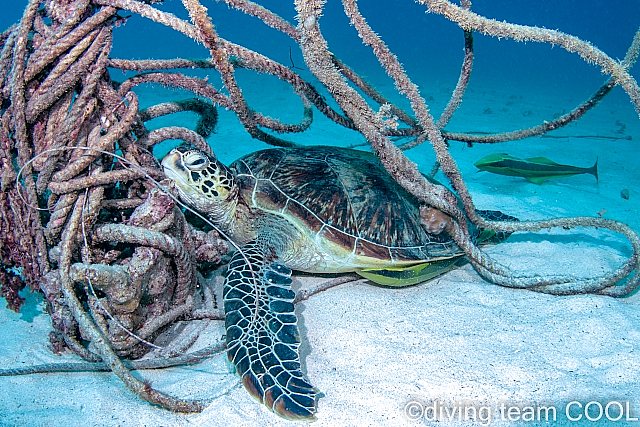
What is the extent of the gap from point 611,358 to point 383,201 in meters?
1.56

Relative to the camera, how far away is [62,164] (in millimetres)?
1588

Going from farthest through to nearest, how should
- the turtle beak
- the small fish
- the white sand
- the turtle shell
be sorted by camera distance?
1. the small fish
2. the turtle shell
3. the turtle beak
4. the white sand

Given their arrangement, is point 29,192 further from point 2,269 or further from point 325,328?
point 325,328

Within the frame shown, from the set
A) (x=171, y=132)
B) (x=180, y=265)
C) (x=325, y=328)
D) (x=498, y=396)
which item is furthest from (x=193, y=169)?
(x=498, y=396)

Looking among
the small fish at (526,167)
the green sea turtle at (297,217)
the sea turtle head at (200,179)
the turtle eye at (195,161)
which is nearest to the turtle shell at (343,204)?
the green sea turtle at (297,217)

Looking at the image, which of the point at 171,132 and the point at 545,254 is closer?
the point at 171,132

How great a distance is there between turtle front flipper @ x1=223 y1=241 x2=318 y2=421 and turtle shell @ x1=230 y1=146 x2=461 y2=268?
18.1 inches

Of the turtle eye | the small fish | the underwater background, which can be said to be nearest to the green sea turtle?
the turtle eye

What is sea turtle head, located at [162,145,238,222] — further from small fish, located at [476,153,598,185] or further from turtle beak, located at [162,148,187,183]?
small fish, located at [476,153,598,185]

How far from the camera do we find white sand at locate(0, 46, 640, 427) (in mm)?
1368

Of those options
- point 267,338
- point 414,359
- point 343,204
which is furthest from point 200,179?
point 414,359

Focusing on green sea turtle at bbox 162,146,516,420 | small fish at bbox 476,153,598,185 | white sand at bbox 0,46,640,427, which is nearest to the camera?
white sand at bbox 0,46,640,427

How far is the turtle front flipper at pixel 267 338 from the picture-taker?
1393mm

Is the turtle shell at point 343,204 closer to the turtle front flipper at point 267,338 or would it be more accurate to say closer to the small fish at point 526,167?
the turtle front flipper at point 267,338
